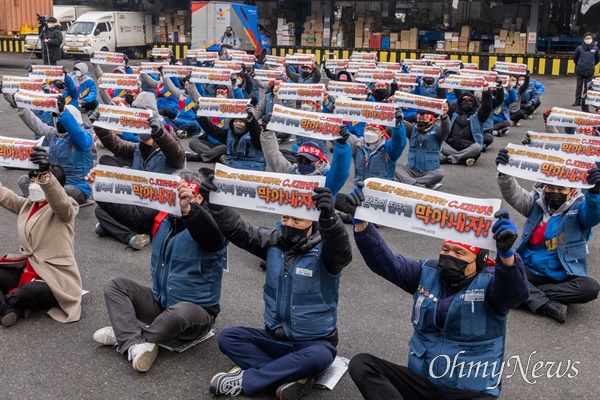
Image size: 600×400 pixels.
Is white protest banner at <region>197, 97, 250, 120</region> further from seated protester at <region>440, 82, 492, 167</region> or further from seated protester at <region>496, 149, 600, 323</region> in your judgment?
seated protester at <region>440, 82, 492, 167</region>

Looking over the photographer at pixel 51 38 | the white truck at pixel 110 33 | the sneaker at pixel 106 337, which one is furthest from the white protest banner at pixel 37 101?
the white truck at pixel 110 33

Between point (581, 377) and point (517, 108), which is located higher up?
point (517, 108)

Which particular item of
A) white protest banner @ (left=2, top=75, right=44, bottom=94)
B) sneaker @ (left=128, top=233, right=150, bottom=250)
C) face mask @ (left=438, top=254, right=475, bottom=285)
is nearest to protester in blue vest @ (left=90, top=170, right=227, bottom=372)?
face mask @ (left=438, top=254, right=475, bottom=285)

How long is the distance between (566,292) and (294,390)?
2.98 metres

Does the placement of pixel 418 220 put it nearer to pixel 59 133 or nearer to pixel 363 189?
pixel 363 189

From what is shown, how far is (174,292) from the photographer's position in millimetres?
5227

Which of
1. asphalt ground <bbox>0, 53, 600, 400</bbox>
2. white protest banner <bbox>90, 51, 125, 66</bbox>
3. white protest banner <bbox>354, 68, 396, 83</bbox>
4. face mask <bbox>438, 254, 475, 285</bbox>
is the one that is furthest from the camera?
white protest banner <bbox>90, 51, 125, 66</bbox>

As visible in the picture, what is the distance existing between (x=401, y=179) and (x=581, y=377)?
4.96 metres

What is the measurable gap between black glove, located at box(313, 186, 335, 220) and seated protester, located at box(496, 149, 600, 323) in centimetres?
227

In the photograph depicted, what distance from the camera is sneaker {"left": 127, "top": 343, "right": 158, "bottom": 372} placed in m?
4.95

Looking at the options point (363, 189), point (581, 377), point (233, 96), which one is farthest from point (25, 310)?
point (233, 96)

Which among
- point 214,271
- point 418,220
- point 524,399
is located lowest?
point 524,399

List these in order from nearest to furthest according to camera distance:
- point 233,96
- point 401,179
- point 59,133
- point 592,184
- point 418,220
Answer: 1. point 418,220
2. point 592,184
3. point 59,133
4. point 401,179
5. point 233,96

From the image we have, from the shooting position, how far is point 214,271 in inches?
209
